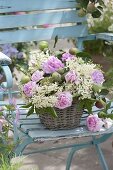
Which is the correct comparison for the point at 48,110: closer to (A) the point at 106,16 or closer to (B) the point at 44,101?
(B) the point at 44,101

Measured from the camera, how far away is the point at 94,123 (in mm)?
2383

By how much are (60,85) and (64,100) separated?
0.37 ft

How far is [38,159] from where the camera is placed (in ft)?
10.9

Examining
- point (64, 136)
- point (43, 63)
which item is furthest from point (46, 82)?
point (64, 136)

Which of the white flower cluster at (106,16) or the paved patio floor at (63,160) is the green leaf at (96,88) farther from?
the white flower cluster at (106,16)

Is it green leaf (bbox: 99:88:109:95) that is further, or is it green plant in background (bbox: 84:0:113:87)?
green plant in background (bbox: 84:0:113:87)

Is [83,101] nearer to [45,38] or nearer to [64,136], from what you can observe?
[64,136]

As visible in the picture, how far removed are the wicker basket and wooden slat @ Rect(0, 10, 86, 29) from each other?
1285 millimetres

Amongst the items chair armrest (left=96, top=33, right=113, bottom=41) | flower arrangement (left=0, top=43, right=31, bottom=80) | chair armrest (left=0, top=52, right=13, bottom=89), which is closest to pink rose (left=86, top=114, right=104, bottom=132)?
chair armrest (left=0, top=52, right=13, bottom=89)

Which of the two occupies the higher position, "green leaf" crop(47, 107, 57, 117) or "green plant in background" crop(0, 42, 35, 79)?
"green leaf" crop(47, 107, 57, 117)

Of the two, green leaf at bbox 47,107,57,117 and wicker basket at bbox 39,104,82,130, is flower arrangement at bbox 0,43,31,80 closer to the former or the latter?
wicker basket at bbox 39,104,82,130

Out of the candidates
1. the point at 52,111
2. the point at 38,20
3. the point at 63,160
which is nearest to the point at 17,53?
the point at 38,20

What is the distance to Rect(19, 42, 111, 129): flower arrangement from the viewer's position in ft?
7.54

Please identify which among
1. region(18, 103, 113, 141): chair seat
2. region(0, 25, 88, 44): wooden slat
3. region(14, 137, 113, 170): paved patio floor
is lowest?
region(14, 137, 113, 170): paved patio floor
